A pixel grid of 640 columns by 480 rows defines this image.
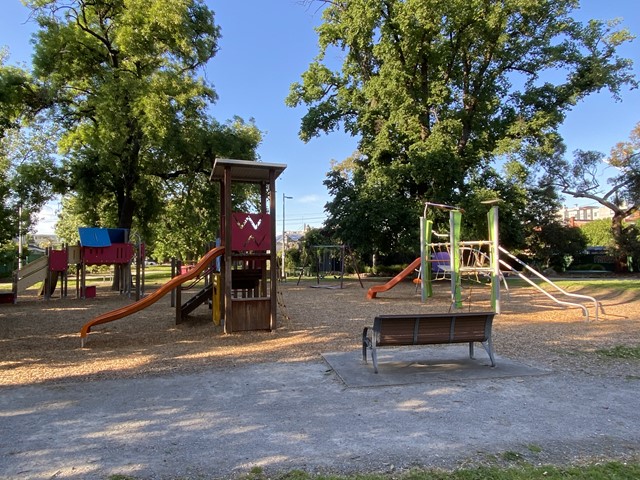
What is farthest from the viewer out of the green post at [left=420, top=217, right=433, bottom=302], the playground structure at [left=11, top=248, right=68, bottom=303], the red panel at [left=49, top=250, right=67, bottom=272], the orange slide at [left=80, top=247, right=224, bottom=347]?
the red panel at [left=49, top=250, right=67, bottom=272]

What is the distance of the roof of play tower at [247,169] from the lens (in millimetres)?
9586

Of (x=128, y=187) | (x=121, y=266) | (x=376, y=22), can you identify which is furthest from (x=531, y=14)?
(x=121, y=266)

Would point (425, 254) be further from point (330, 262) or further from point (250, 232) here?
point (330, 262)

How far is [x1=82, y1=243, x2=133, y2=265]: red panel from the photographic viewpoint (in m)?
18.8

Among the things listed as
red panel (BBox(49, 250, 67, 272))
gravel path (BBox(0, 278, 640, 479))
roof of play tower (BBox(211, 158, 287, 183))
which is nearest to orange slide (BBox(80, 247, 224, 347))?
gravel path (BBox(0, 278, 640, 479))

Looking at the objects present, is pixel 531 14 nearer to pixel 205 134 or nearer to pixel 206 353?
pixel 205 134

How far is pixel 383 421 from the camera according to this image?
4355mm

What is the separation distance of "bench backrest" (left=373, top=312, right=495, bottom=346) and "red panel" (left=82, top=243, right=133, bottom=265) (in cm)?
1572

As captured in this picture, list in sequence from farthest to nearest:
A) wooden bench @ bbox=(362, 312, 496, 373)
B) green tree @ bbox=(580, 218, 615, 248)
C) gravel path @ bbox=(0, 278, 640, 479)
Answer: green tree @ bbox=(580, 218, 615, 248) → wooden bench @ bbox=(362, 312, 496, 373) → gravel path @ bbox=(0, 278, 640, 479)

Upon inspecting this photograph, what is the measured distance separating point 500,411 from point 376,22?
2685cm

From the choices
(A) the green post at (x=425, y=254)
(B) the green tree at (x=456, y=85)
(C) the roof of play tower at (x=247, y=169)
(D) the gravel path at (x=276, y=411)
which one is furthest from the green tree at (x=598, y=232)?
(C) the roof of play tower at (x=247, y=169)

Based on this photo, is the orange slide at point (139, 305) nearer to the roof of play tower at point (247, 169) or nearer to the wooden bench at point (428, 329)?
the roof of play tower at point (247, 169)

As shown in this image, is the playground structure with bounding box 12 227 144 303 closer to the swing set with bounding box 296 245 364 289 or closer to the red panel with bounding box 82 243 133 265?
the red panel with bounding box 82 243 133 265

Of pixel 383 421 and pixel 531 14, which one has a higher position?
pixel 531 14
